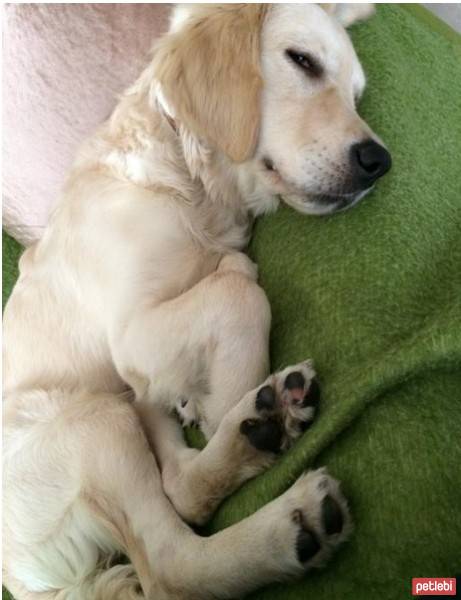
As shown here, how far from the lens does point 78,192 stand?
4.91 feet

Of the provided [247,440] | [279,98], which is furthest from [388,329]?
[279,98]

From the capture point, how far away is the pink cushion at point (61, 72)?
175cm

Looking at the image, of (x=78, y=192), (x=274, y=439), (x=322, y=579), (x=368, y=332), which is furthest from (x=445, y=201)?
(x=78, y=192)

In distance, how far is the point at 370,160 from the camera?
123cm

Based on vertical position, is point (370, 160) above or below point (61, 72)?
above

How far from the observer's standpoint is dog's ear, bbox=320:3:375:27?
5.31 feet

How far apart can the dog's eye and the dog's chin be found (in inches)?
13.8

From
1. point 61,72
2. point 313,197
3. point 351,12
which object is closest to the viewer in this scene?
point 313,197

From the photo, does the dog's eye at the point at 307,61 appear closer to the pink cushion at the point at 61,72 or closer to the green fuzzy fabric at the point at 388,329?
the green fuzzy fabric at the point at 388,329

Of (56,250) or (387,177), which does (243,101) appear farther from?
(56,250)

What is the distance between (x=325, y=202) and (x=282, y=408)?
537mm

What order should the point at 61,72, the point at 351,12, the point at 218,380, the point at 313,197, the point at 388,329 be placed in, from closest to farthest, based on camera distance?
the point at 388,329
the point at 218,380
the point at 313,197
the point at 351,12
the point at 61,72

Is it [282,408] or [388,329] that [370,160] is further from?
[282,408]

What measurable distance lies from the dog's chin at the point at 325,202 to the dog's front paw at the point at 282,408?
0.43 meters
